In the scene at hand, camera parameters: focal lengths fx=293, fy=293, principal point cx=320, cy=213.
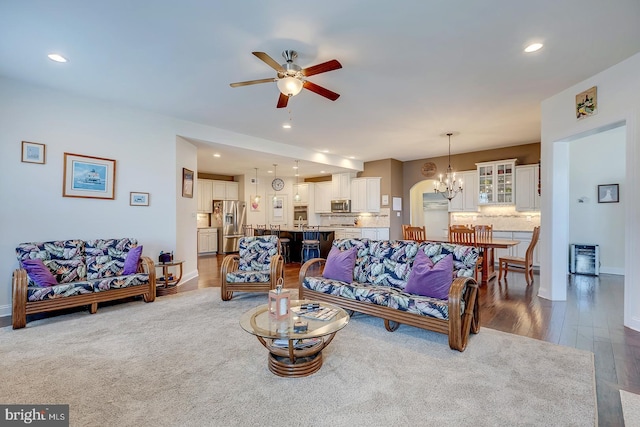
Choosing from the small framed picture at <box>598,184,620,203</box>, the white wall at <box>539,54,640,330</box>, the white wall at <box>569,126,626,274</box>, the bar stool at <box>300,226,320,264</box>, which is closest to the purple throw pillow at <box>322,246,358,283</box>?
the white wall at <box>539,54,640,330</box>

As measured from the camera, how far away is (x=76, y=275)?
375 centimetres

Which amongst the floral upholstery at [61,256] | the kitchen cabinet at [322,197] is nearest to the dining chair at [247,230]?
the kitchen cabinet at [322,197]

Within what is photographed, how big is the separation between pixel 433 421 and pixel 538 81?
13.1 feet

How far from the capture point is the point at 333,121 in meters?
5.14

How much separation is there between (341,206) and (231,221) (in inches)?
150

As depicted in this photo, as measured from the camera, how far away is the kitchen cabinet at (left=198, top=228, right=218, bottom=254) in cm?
952

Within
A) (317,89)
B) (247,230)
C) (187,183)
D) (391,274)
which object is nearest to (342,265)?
(391,274)

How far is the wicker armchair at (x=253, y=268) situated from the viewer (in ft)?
13.5

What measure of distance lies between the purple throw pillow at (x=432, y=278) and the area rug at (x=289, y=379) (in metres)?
0.44

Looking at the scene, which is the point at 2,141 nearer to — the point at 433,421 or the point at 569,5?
the point at 433,421

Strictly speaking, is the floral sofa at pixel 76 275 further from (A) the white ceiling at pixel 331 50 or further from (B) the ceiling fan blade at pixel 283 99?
(B) the ceiling fan blade at pixel 283 99

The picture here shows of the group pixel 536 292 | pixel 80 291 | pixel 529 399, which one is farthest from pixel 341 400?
pixel 536 292

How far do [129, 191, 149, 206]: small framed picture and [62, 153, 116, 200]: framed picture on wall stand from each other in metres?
0.25

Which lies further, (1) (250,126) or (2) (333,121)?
(1) (250,126)
